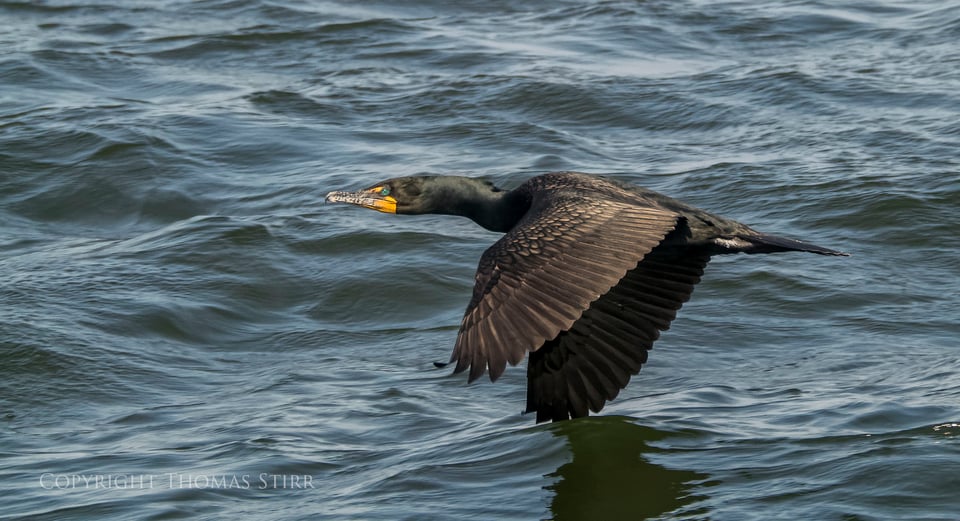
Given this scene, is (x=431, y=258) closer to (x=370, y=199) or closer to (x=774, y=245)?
(x=370, y=199)

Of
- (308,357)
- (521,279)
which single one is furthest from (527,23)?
(521,279)

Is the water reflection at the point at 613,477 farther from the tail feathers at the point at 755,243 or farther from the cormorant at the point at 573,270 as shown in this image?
the tail feathers at the point at 755,243

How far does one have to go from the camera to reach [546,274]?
5168 mm

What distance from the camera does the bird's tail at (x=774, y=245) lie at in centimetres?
587

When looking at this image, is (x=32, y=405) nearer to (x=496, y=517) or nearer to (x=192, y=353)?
(x=192, y=353)

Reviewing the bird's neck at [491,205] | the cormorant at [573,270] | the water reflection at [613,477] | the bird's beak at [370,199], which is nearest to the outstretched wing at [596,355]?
the cormorant at [573,270]

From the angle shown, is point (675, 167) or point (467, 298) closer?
point (467, 298)

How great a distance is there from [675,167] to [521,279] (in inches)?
186

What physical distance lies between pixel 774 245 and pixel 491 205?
53.9 inches

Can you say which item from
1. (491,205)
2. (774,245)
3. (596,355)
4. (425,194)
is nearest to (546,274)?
(596,355)

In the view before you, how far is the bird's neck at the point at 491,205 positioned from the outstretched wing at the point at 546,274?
81 centimetres

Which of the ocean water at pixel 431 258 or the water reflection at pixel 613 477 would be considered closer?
the water reflection at pixel 613 477

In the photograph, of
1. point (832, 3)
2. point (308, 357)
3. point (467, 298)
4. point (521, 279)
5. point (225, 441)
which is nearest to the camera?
point (521, 279)

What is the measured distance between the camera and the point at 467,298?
8.12 meters
